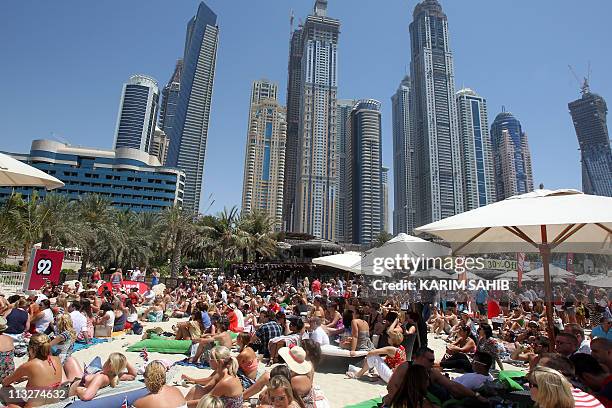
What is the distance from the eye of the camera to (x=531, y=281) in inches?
735

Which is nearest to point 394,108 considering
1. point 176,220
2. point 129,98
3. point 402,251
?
point 129,98

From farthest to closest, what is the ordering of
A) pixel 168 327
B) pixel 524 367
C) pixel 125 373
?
pixel 168 327 < pixel 524 367 < pixel 125 373

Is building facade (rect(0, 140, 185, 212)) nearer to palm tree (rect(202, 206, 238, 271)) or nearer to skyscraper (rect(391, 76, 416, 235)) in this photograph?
palm tree (rect(202, 206, 238, 271))

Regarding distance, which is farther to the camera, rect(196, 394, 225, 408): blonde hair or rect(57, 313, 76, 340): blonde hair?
rect(57, 313, 76, 340): blonde hair

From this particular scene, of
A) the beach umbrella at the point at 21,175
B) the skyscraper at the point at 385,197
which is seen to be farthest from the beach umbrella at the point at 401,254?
the skyscraper at the point at 385,197

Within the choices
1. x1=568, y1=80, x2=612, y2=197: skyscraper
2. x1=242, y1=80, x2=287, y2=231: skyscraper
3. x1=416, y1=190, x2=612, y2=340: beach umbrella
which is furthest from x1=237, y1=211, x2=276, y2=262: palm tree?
x1=568, y1=80, x2=612, y2=197: skyscraper

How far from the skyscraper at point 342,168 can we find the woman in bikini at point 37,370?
114 metres

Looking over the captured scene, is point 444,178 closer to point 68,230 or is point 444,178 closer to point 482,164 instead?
point 482,164

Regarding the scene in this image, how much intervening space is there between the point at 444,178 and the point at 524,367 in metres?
105

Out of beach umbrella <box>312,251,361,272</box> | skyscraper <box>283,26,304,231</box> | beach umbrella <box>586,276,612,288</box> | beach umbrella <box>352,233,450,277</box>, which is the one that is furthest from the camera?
skyscraper <box>283,26,304,231</box>

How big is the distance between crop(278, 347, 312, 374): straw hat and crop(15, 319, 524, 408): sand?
4.75 ft

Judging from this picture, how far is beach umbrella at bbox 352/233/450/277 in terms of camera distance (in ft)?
33.1

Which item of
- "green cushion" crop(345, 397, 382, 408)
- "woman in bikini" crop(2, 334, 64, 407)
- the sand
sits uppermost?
"woman in bikini" crop(2, 334, 64, 407)

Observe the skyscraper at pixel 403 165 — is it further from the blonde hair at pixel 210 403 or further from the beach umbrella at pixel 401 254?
the blonde hair at pixel 210 403
